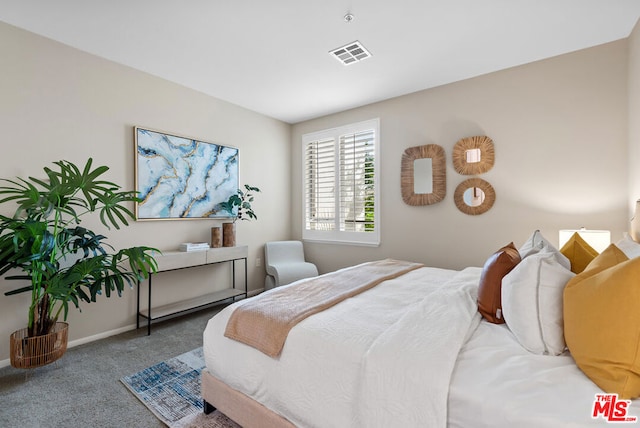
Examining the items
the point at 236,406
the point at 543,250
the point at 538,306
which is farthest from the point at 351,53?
the point at 236,406

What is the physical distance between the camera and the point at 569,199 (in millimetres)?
2719

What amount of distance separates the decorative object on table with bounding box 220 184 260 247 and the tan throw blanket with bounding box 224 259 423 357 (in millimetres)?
1775

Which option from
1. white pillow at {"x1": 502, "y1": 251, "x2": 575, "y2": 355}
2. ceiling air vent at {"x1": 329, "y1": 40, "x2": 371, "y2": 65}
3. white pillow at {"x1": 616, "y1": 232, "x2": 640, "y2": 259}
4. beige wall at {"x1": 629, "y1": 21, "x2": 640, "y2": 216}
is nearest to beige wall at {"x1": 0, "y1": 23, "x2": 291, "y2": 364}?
ceiling air vent at {"x1": 329, "y1": 40, "x2": 371, "y2": 65}

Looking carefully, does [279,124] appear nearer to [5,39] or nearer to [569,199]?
[5,39]

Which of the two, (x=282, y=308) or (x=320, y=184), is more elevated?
(x=320, y=184)

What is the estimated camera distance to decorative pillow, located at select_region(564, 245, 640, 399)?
34.9 inches

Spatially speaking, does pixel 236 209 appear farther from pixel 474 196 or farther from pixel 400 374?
pixel 400 374

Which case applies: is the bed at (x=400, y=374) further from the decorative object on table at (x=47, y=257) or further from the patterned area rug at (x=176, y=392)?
the decorative object on table at (x=47, y=257)

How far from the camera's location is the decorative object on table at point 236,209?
365cm

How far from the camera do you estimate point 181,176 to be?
3.38m

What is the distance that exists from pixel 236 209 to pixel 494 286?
10.5 ft

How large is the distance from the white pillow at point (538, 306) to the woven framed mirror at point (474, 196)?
2.00m

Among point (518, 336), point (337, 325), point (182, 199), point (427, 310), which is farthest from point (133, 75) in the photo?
point (518, 336)

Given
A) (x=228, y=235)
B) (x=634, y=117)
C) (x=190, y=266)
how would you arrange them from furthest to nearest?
(x=228, y=235), (x=190, y=266), (x=634, y=117)
